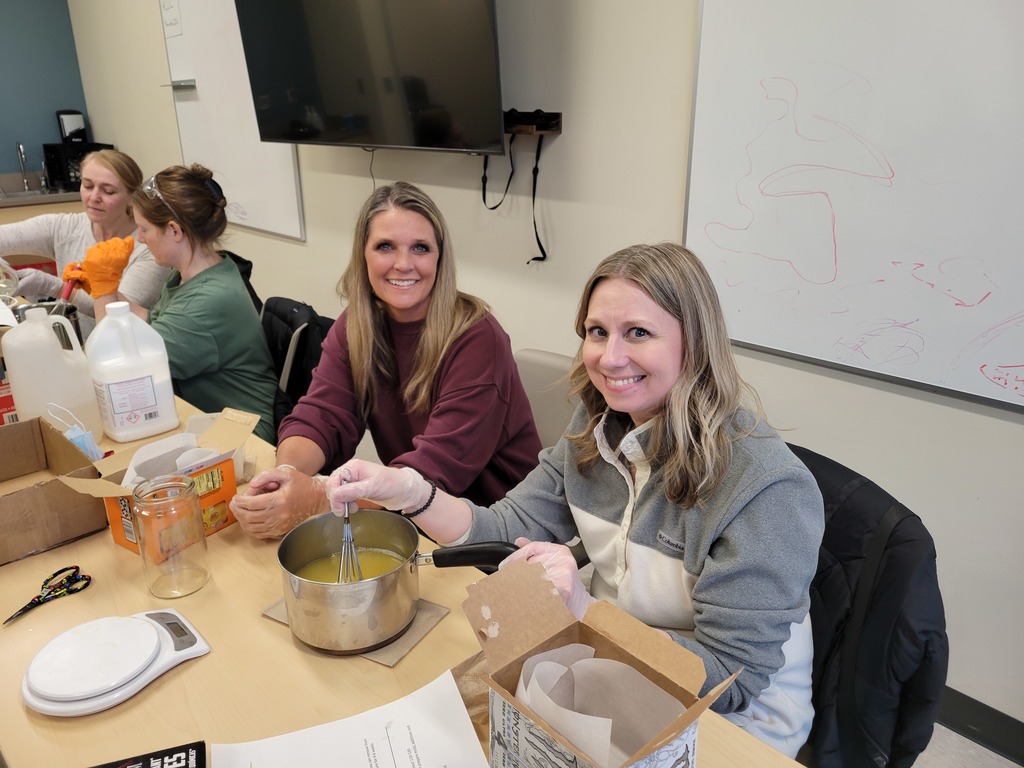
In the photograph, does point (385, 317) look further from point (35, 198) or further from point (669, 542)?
point (35, 198)

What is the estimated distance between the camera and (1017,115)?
1.32 metres

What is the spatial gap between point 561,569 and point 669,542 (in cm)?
17

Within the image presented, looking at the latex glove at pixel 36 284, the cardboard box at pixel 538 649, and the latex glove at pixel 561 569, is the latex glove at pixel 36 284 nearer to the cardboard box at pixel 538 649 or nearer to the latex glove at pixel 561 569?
the latex glove at pixel 561 569

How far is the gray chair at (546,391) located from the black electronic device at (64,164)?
406 centimetres

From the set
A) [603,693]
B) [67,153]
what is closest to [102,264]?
[603,693]

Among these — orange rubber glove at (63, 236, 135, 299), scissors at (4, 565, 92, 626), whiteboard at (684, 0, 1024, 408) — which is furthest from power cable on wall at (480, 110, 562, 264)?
scissors at (4, 565, 92, 626)

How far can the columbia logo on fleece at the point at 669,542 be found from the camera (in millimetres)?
964

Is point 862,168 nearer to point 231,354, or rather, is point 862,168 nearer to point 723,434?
point 723,434

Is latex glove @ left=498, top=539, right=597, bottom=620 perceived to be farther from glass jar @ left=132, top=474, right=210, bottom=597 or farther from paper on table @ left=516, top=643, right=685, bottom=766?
glass jar @ left=132, top=474, right=210, bottom=597

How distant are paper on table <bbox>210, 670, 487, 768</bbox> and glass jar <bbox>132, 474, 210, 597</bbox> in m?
0.34

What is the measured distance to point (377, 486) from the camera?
1040 mm

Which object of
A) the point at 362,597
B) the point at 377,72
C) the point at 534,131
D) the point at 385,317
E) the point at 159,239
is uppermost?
the point at 377,72

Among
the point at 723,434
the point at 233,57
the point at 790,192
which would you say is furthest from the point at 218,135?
the point at 723,434

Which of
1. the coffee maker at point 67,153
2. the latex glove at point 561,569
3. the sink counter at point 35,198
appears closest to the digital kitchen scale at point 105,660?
the latex glove at point 561,569
